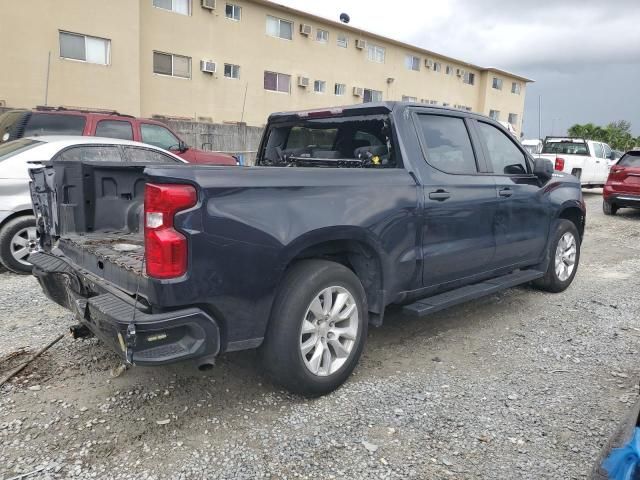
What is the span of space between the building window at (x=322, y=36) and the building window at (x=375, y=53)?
3.23m

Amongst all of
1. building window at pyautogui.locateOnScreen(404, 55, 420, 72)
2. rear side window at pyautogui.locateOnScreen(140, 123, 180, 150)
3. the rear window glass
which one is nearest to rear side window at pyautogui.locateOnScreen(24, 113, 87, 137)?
rear side window at pyautogui.locateOnScreen(140, 123, 180, 150)

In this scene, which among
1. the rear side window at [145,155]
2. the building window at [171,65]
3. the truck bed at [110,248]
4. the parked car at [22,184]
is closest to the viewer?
the truck bed at [110,248]

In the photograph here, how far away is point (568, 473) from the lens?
260 cm

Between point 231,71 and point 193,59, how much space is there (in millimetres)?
1919

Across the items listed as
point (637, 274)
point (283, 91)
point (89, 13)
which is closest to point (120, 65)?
point (89, 13)

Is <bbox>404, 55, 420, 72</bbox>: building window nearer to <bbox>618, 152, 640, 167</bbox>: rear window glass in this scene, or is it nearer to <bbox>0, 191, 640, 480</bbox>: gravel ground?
<bbox>618, 152, 640, 167</bbox>: rear window glass

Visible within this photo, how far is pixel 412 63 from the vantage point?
29938 millimetres

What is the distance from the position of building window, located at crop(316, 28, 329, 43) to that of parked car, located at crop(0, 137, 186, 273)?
20.3m

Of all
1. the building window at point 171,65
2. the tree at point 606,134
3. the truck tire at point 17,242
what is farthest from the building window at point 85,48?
the tree at point 606,134

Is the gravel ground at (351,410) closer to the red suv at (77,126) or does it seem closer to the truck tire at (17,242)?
the truck tire at (17,242)

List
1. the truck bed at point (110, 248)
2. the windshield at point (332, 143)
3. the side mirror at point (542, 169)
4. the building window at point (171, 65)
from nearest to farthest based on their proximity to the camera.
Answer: the truck bed at point (110, 248)
the windshield at point (332, 143)
the side mirror at point (542, 169)
the building window at point (171, 65)

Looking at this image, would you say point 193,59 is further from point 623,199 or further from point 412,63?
point 623,199

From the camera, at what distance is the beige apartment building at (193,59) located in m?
15.8

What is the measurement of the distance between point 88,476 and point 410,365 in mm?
2241
